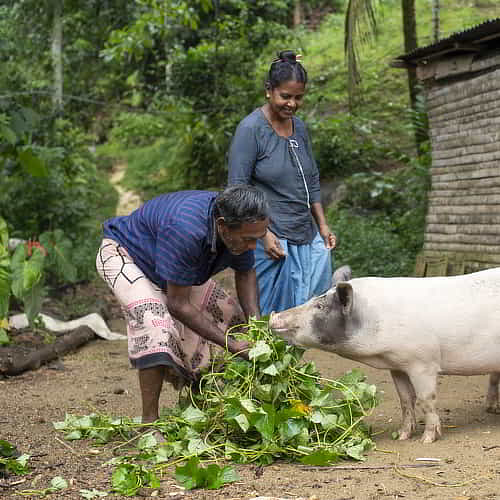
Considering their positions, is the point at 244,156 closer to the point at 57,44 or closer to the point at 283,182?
the point at 283,182

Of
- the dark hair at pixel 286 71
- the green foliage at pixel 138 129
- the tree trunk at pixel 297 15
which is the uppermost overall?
the tree trunk at pixel 297 15

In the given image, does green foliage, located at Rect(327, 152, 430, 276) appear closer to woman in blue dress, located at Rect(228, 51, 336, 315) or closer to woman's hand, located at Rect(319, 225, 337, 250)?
woman's hand, located at Rect(319, 225, 337, 250)

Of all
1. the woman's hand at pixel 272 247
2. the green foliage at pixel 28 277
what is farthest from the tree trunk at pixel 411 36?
the woman's hand at pixel 272 247

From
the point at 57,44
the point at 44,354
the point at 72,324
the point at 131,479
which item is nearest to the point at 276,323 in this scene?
the point at 131,479

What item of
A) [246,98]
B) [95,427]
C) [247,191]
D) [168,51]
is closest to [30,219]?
[246,98]

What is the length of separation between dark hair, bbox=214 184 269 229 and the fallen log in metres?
3.38

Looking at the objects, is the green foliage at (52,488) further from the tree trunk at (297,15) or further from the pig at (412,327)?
the tree trunk at (297,15)

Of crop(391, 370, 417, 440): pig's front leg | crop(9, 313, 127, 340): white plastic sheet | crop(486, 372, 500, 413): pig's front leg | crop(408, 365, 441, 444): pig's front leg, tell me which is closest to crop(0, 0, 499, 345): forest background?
crop(9, 313, 127, 340): white plastic sheet

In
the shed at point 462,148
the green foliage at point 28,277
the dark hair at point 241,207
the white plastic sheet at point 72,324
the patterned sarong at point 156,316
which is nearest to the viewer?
the dark hair at point 241,207

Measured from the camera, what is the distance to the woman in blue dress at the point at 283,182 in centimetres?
450

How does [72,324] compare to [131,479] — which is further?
[72,324]

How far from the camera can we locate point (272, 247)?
14.5ft

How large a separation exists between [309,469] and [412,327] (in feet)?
3.14

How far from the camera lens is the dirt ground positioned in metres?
3.34
